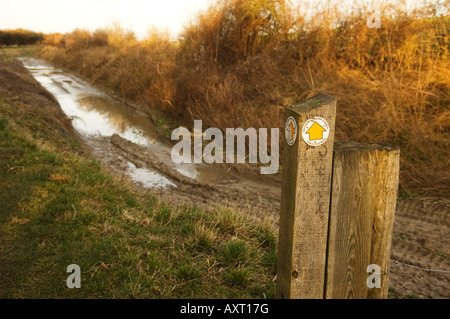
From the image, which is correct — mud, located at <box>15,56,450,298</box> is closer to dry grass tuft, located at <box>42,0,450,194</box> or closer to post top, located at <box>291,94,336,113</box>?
dry grass tuft, located at <box>42,0,450,194</box>

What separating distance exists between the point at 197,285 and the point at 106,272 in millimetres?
837

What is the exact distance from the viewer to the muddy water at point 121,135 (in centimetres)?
975

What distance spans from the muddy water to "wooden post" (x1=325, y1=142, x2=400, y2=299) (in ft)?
21.4

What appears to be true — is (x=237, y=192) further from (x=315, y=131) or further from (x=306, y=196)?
(x=315, y=131)

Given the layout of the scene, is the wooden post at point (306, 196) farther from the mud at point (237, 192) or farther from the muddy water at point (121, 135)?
the muddy water at point (121, 135)

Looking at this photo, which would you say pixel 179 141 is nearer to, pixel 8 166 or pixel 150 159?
pixel 150 159

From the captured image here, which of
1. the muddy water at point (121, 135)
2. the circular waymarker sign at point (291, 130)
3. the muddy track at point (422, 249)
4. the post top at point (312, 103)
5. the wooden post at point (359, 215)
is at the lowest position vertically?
the muddy track at point (422, 249)

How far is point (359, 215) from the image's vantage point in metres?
2.63

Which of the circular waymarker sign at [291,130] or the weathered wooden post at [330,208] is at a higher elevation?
the circular waymarker sign at [291,130]

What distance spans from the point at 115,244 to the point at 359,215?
2444mm

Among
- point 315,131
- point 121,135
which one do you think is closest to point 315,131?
point 315,131

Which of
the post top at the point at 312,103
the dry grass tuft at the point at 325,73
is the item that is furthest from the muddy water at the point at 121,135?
the post top at the point at 312,103

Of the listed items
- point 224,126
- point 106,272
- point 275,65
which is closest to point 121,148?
point 224,126
